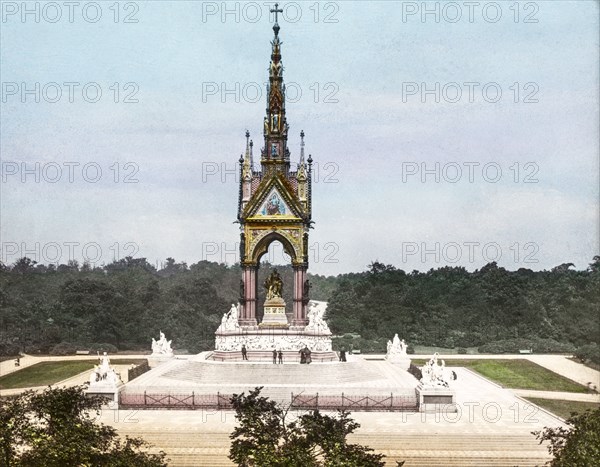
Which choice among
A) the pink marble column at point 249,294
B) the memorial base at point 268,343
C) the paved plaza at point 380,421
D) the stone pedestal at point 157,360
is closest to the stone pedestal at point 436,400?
the paved plaza at point 380,421

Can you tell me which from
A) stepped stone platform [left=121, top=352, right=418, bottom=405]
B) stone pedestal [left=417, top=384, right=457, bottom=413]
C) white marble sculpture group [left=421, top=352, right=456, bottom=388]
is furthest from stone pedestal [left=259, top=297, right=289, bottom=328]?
stone pedestal [left=417, top=384, right=457, bottom=413]

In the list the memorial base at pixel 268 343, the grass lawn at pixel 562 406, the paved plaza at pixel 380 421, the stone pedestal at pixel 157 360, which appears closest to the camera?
the paved plaza at pixel 380 421

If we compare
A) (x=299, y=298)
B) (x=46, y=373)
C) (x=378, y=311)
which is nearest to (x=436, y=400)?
(x=299, y=298)

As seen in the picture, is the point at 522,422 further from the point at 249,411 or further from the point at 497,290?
the point at 497,290

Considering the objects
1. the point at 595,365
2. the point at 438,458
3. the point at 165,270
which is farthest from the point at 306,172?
the point at 165,270

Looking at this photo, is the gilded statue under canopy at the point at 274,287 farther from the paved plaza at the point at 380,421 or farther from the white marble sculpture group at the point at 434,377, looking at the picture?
the white marble sculpture group at the point at 434,377

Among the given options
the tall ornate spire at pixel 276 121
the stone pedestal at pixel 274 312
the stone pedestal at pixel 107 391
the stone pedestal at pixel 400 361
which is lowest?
the stone pedestal at pixel 107 391

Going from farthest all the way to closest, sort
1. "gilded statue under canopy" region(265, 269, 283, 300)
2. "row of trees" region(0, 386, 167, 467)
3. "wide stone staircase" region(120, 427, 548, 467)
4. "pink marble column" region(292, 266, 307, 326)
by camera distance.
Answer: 1. "gilded statue under canopy" region(265, 269, 283, 300)
2. "pink marble column" region(292, 266, 307, 326)
3. "wide stone staircase" region(120, 427, 548, 467)
4. "row of trees" region(0, 386, 167, 467)

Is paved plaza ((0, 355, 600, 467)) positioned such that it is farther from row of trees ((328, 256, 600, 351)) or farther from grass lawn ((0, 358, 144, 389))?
row of trees ((328, 256, 600, 351))
